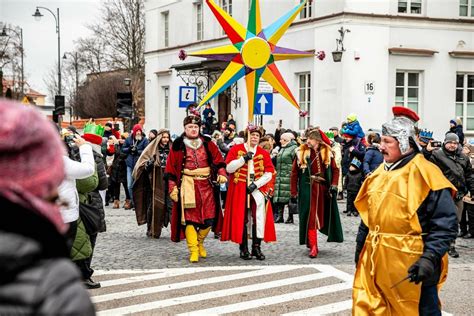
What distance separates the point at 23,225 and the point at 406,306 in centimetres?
379

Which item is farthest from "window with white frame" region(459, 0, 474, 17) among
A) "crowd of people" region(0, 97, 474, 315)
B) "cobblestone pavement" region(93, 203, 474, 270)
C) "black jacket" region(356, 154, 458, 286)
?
"black jacket" region(356, 154, 458, 286)

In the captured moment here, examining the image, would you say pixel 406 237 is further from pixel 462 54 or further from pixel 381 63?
pixel 462 54

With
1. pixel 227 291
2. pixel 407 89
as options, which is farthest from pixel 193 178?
pixel 407 89

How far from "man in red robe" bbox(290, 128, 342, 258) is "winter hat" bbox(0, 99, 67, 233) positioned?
9285mm

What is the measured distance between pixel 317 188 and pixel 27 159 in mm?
9396

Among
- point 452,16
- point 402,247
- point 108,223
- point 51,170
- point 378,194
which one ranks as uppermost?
point 452,16

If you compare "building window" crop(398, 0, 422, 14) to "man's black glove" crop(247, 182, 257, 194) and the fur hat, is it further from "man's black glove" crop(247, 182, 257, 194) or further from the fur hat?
the fur hat

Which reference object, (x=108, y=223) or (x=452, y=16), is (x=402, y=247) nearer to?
(x=108, y=223)

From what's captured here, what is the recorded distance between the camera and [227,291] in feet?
27.8

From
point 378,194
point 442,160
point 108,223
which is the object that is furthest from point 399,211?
point 108,223

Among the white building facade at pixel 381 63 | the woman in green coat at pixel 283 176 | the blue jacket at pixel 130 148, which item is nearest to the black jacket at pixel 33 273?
the woman in green coat at pixel 283 176

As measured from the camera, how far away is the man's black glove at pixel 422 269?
479cm

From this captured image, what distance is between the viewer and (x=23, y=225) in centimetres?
165

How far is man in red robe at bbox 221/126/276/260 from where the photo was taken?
1060 centimetres
